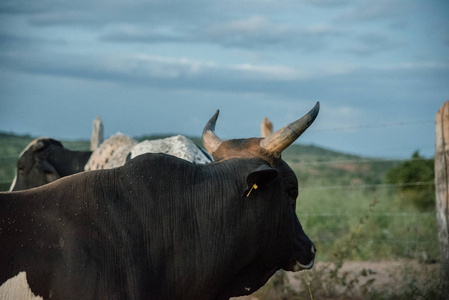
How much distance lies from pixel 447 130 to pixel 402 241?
10.9 ft

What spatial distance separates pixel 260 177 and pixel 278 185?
297 mm

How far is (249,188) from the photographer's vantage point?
4.26 m

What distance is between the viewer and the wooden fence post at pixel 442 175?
8008 mm

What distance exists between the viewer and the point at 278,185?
4.51 metres

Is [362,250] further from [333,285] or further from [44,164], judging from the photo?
[44,164]

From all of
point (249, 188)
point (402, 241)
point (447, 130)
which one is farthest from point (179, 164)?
point (402, 241)

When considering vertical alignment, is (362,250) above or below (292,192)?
below

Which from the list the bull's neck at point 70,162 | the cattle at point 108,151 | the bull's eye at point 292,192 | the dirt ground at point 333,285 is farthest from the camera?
the bull's neck at point 70,162

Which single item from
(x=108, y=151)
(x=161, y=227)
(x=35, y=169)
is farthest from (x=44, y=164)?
(x=161, y=227)

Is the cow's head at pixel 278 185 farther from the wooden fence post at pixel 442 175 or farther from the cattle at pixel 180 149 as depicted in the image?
the wooden fence post at pixel 442 175

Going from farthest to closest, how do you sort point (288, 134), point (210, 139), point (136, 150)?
point (136, 150), point (210, 139), point (288, 134)

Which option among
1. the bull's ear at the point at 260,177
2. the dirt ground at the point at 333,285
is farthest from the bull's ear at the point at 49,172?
the bull's ear at the point at 260,177

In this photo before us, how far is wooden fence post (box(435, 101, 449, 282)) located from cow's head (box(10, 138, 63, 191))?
5.69 m

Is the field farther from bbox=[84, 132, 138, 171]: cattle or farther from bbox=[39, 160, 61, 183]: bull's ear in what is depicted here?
bbox=[39, 160, 61, 183]: bull's ear
